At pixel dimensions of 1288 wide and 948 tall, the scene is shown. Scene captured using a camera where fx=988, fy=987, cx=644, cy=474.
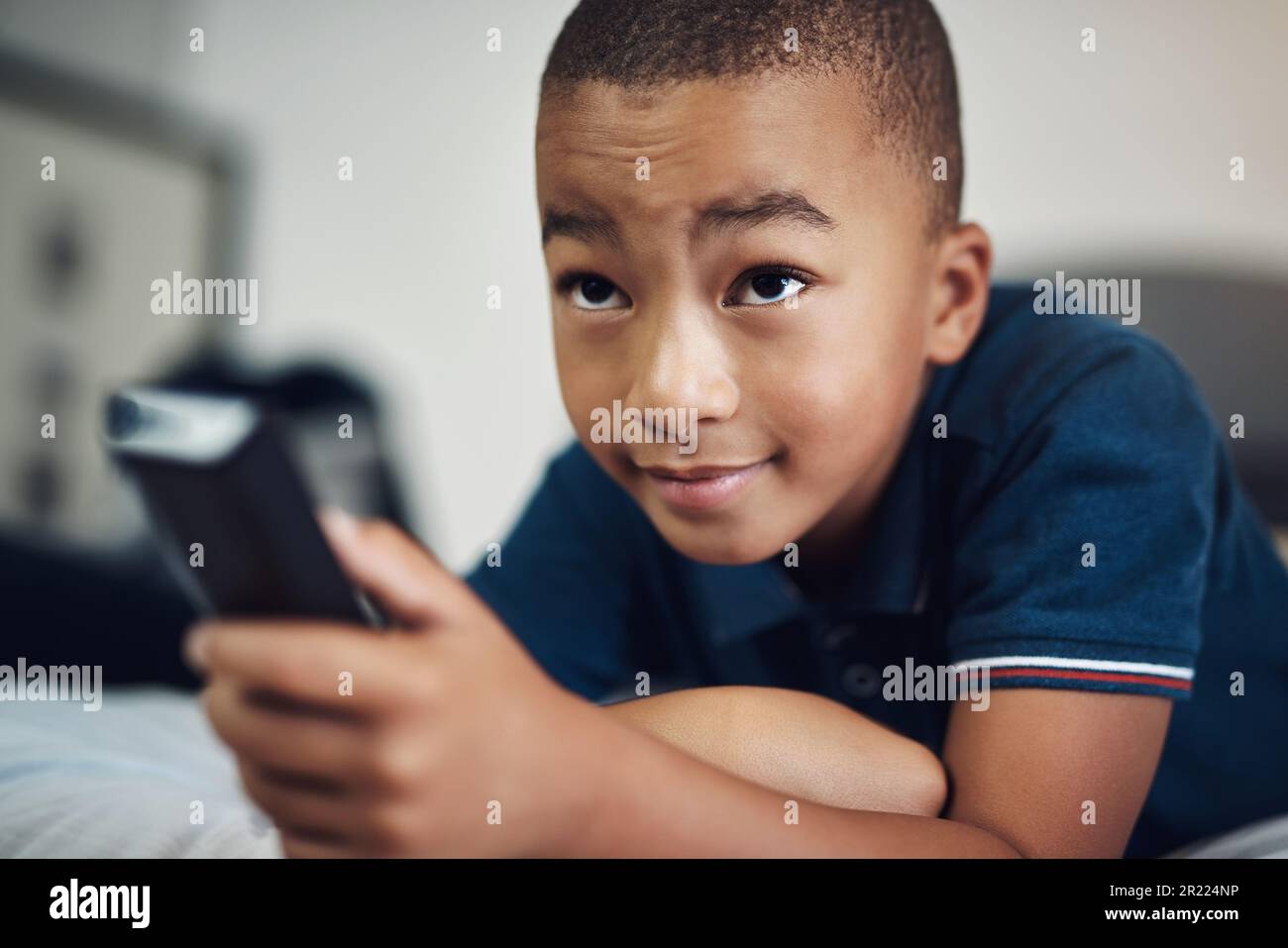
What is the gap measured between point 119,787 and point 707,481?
318 mm

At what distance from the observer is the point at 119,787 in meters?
0.47

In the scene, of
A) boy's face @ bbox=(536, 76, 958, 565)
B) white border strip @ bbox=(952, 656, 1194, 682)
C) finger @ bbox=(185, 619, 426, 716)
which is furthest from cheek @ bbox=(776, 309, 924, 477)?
finger @ bbox=(185, 619, 426, 716)

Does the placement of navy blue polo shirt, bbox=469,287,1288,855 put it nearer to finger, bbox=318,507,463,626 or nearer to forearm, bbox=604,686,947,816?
forearm, bbox=604,686,947,816

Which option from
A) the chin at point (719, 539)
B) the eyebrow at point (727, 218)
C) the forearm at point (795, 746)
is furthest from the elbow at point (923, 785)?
the eyebrow at point (727, 218)

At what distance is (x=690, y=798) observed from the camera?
0.27 metres

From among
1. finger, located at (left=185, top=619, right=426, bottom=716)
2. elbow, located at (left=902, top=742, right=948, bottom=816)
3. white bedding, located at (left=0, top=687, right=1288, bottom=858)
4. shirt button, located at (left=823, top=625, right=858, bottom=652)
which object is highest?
finger, located at (left=185, top=619, right=426, bottom=716)

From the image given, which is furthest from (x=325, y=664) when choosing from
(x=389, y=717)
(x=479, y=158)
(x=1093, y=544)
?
(x=479, y=158)

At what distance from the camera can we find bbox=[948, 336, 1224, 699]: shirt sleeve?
37 centimetres

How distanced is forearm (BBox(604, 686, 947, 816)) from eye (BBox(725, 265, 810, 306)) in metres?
0.15

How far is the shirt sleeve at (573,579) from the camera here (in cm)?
59

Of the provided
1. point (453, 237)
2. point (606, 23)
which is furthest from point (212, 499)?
point (453, 237)

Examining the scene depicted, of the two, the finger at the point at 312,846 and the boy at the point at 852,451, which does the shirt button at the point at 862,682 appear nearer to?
the boy at the point at 852,451

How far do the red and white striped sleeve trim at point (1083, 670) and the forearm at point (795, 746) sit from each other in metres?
0.05
